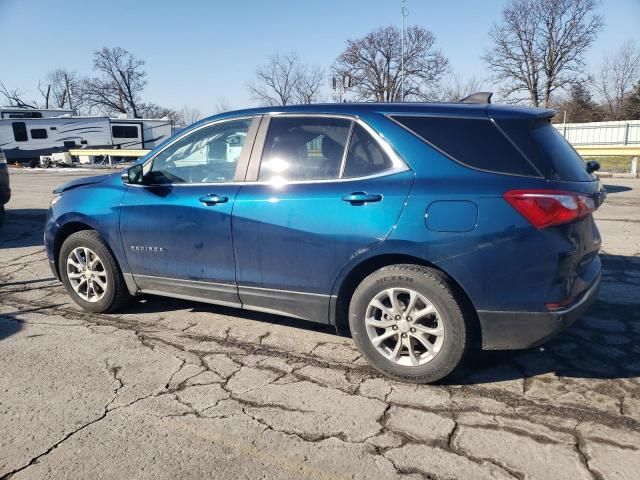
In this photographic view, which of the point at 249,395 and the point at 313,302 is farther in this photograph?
the point at 313,302

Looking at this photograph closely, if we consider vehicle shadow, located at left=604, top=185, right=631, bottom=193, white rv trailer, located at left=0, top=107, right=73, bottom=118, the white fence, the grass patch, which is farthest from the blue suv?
white rv trailer, located at left=0, top=107, right=73, bottom=118

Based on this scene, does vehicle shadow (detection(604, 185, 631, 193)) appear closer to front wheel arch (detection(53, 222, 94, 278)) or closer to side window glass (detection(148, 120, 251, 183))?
side window glass (detection(148, 120, 251, 183))

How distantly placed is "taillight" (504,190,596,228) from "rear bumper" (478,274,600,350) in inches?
20.9

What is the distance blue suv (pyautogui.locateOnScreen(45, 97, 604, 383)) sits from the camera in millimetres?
2912

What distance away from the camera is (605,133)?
32.2 meters

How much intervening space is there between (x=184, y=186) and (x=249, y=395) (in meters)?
1.79

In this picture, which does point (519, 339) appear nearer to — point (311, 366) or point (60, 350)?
point (311, 366)

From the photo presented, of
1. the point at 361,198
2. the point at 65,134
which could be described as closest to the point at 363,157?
the point at 361,198

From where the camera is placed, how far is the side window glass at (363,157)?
3.29 meters

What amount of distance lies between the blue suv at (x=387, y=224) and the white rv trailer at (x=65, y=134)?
27647 millimetres

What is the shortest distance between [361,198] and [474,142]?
78cm

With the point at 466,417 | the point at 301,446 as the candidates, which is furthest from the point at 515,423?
the point at 301,446

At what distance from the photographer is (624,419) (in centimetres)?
276

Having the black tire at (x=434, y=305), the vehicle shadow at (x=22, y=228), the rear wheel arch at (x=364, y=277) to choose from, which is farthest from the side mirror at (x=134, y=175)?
the vehicle shadow at (x=22, y=228)
